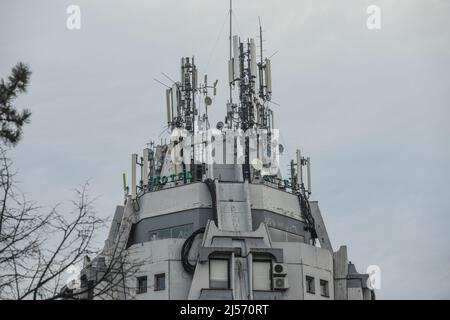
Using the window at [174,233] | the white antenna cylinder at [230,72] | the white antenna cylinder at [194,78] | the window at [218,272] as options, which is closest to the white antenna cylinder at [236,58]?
the white antenna cylinder at [230,72]

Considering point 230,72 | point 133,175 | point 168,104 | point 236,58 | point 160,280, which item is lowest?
point 160,280

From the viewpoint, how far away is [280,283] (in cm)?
7094

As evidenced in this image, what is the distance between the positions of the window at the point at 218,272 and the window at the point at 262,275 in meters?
1.81

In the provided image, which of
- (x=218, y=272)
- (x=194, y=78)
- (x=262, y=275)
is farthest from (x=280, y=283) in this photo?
(x=194, y=78)

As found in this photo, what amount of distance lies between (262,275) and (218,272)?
112 inches

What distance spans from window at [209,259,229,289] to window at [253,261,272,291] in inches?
71.2

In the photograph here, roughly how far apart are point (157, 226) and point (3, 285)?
48889 millimetres

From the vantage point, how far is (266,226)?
74250 mm

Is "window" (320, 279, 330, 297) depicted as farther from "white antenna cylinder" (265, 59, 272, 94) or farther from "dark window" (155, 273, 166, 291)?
"white antenna cylinder" (265, 59, 272, 94)

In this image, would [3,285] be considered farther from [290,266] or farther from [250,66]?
[250,66]

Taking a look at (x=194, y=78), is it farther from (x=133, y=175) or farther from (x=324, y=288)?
(x=324, y=288)
